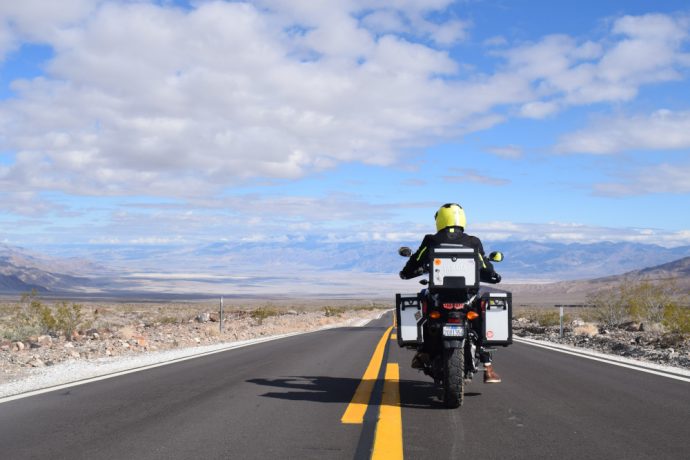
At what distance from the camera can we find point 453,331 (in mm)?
6996

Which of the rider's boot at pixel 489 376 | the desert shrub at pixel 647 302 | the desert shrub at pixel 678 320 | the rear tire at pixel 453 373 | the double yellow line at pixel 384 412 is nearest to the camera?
the double yellow line at pixel 384 412

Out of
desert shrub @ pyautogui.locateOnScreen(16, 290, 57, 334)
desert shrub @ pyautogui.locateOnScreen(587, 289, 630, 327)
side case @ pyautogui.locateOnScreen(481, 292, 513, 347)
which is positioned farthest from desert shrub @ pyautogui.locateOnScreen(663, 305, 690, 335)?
desert shrub @ pyautogui.locateOnScreen(16, 290, 57, 334)

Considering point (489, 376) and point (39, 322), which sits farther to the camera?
point (39, 322)

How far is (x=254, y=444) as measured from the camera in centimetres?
557

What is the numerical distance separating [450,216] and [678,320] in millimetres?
16054

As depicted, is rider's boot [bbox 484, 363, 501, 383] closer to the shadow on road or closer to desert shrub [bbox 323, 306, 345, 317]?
the shadow on road

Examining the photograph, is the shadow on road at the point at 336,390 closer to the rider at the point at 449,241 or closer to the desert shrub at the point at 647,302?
the rider at the point at 449,241

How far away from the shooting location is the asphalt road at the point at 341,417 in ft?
17.8

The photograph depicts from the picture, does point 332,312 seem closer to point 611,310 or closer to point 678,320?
point 611,310

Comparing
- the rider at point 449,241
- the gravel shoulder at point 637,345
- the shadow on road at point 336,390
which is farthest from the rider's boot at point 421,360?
the gravel shoulder at point 637,345

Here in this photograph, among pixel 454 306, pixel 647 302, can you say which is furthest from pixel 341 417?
pixel 647 302

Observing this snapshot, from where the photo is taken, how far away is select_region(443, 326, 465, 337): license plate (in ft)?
22.9

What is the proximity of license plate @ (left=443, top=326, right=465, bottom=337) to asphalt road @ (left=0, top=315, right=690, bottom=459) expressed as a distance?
84 centimetres

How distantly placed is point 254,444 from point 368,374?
496 centimetres
